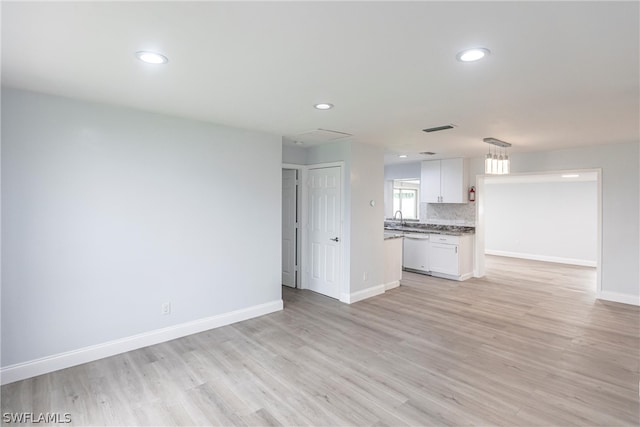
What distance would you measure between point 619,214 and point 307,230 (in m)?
4.78

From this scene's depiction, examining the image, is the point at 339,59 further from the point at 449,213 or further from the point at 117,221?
the point at 449,213

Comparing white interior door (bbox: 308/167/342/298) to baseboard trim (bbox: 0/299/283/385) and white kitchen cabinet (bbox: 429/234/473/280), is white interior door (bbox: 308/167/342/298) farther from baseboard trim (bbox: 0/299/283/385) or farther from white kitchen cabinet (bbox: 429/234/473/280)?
white kitchen cabinet (bbox: 429/234/473/280)

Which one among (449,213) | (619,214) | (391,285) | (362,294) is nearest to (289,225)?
(362,294)

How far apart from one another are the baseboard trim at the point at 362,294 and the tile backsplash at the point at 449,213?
277 cm

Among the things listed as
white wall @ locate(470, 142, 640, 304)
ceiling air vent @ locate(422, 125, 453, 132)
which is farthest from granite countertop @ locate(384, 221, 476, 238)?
ceiling air vent @ locate(422, 125, 453, 132)

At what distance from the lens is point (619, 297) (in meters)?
5.05

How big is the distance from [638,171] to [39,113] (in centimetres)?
731

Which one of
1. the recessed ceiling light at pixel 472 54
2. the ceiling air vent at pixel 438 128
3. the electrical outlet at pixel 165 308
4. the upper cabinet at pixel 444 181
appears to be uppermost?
the ceiling air vent at pixel 438 128

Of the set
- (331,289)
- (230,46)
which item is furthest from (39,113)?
(331,289)

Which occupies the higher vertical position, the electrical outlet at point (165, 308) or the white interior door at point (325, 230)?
the white interior door at point (325, 230)

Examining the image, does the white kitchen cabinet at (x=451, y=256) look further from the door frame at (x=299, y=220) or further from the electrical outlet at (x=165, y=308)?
A: the electrical outlet at (x=165, y=308)

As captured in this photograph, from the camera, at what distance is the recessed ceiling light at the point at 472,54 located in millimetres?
1925

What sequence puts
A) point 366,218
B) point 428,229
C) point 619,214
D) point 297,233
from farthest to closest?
point 428,229, point 297,233, point 366,218, point 619,214

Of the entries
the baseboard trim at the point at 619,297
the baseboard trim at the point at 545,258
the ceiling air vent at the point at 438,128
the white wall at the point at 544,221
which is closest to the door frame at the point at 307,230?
the ceiling air vent at the point at 438,128
